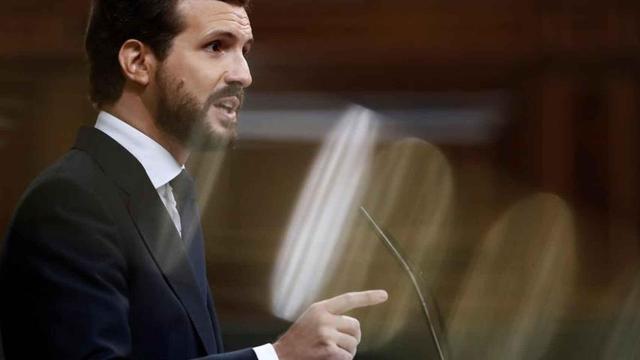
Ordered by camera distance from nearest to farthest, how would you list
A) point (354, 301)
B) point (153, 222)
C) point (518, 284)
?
point (354, 301) < point (153, 222) < point (518, 284)

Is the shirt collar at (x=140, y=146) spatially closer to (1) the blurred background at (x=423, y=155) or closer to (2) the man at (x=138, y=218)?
(2) the man at (x=138, y=218)

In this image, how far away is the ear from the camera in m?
0.92

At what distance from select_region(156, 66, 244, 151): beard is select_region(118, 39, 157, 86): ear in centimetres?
1

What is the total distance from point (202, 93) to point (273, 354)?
261 millimetres

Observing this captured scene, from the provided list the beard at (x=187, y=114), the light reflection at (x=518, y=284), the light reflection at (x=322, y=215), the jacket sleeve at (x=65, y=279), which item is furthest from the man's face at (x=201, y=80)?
the light reflection at (x=518, y=284)

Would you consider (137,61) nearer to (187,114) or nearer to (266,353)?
(187,114)

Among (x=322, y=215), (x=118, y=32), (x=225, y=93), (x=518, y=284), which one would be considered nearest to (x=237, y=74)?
(x=225, y=93)

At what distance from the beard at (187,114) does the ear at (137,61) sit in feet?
0.04

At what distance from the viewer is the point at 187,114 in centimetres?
91

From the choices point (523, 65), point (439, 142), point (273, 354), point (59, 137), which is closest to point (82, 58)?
point (59, 137)

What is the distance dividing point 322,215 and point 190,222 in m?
0.59

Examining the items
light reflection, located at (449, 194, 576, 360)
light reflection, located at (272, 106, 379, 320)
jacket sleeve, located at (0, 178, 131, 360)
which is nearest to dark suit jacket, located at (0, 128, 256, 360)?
jacket sleeve, located at (0, 178, 131, 360)

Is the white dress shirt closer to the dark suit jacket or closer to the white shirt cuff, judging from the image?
the dark suit jacket

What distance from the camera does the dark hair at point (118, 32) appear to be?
0.92 metres
